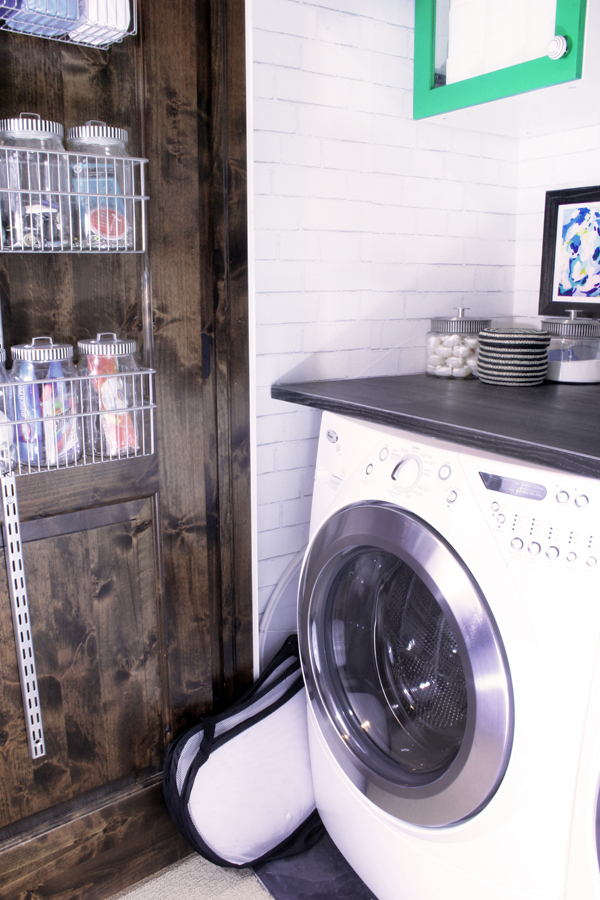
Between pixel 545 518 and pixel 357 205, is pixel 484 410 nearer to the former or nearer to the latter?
pixel 545 518

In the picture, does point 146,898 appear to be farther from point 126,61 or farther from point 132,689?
point 126,61

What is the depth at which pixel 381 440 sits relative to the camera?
4.34 feet

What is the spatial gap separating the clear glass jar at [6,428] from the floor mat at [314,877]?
43.1 inches

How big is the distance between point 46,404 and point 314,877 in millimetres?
1209

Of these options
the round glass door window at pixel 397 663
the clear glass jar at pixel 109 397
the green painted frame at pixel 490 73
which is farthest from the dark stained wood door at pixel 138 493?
the green painted frame at pixel 490 73

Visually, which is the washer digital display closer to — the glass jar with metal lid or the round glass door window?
the round glass door window

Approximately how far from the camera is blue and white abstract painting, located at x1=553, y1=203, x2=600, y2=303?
1838 millimetres

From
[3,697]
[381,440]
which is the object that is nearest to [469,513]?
[381,440]

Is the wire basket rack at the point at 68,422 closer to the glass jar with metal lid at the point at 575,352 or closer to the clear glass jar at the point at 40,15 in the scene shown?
the clear glass jar at the point at 40,15

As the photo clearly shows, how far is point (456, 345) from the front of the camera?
1.82m

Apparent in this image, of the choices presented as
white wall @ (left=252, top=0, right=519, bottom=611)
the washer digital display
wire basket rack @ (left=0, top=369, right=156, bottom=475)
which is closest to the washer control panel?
the washer digital display

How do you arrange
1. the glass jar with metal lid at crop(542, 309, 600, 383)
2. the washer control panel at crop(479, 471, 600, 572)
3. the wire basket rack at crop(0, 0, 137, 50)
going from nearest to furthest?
the washer control panel at crop(479, 471, 600, 572), the wire basket rack at crop(0, 0, 137, 50), the glass jar with metal lid at crop(542, 309, 600, 383)

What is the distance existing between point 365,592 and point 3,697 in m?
0.74

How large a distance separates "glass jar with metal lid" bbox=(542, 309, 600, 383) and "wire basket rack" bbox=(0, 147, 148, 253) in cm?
105
